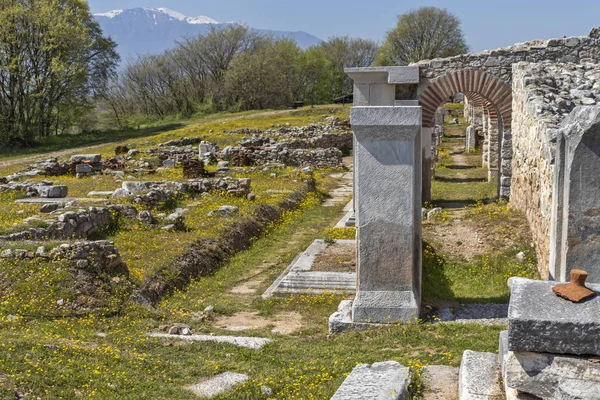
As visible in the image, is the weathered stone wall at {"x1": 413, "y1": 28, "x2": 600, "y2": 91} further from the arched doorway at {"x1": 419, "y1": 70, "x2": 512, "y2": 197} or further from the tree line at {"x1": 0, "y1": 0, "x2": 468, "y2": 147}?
the tree line at {"x1": 0, "y1": 0, "x2": 468, "y2": 147}

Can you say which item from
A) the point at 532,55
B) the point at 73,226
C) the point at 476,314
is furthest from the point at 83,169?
the point at 476,314

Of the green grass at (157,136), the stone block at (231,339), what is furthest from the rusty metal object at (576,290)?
the green grass at (157,136)

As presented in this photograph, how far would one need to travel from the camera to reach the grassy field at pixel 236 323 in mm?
5906

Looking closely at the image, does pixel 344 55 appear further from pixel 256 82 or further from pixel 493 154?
pixel 493 154

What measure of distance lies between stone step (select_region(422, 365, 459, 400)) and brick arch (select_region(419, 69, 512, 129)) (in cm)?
1145

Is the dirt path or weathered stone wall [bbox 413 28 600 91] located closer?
the dirt path

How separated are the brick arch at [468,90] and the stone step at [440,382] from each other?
11.5 meters

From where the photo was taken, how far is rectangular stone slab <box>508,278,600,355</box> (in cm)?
388

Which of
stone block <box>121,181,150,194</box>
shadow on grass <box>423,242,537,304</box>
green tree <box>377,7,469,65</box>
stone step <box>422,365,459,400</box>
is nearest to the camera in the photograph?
stone step <box>422,365,459,400</box>

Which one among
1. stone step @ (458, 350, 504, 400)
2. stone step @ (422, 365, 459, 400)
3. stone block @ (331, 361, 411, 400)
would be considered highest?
stone step @ (458, 350, 504, 400)

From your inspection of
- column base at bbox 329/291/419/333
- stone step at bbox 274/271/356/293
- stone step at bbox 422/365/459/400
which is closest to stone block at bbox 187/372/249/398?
stone step at bbox 422/365/459/400

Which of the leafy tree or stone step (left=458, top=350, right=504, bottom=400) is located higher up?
the leafy tree

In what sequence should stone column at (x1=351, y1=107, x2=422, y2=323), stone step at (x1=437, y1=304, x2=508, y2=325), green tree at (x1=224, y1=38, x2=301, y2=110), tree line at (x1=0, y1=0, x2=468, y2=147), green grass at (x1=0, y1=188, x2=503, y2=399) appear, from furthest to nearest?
green tree at (x1=224, y1=38, x2=301, y2=110), tree line at (x1=0, y1=0, x2=468, y2=147), stone step at (x1=437, y1=304, x2=508, y2=325), stone column at (x1=351, y1=107, x2=422, y2=323), green grass at (x1=0, y1=188, x2=503, y2=399)

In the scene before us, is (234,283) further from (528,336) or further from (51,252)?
(528,336)
